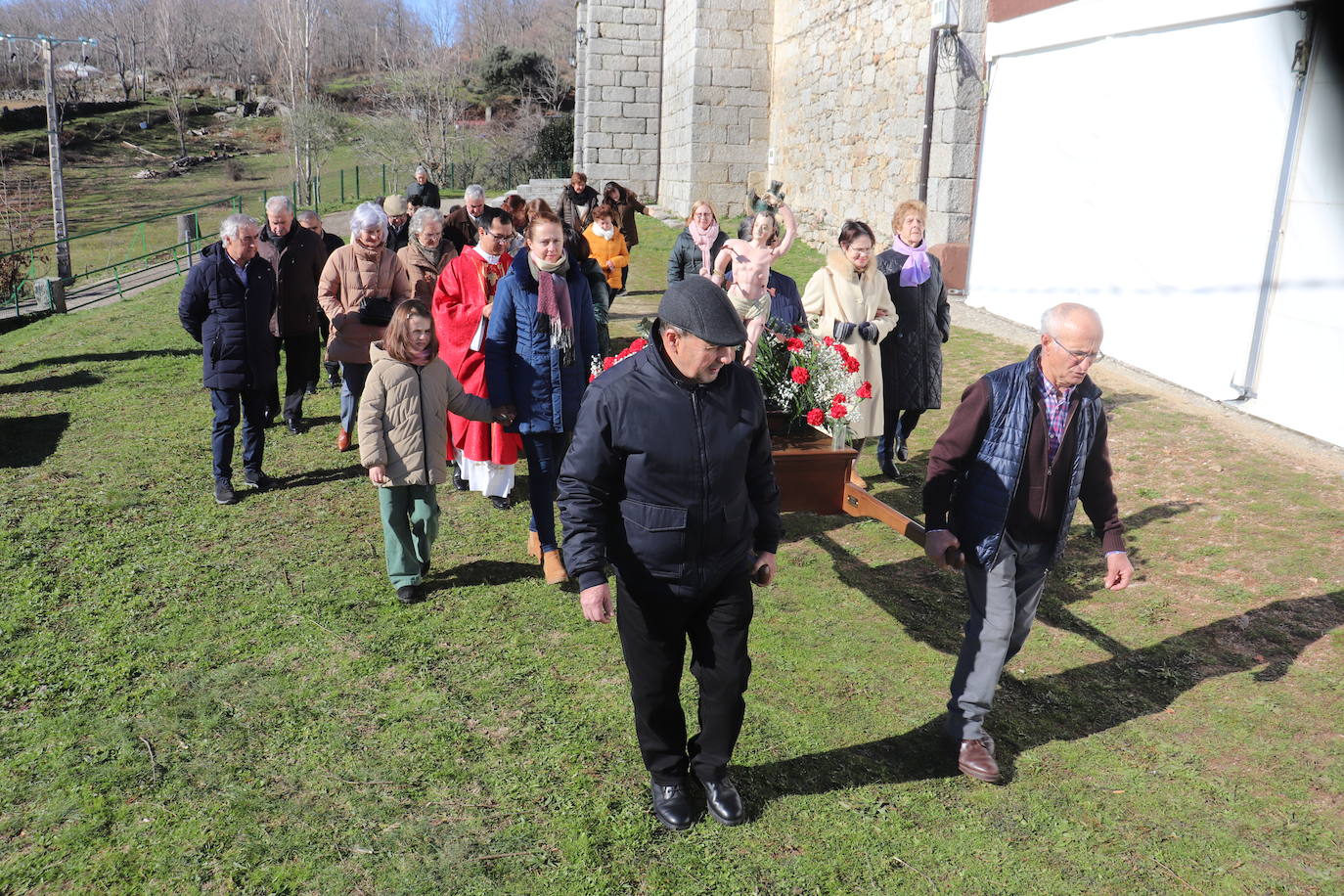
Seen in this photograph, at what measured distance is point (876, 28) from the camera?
55.4 ft

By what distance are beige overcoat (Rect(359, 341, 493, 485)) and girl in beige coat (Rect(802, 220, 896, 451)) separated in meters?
2.40

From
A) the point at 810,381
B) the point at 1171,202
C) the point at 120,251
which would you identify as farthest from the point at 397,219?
the point at 120,251

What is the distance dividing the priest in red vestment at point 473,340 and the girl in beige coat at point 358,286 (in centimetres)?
62

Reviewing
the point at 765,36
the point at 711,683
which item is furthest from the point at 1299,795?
the point at 765,36

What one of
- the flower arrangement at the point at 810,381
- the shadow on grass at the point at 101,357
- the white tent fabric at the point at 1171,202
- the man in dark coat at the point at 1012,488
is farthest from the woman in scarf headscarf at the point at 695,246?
the shadow on grass at the point at 101,357

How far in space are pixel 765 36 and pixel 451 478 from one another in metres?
19.2

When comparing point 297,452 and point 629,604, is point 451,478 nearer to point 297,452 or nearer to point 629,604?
point 297,452

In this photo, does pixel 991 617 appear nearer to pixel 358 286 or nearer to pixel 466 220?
pixel 358 286

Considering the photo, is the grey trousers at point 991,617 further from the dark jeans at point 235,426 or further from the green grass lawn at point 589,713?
the dark jeans at point 235,426

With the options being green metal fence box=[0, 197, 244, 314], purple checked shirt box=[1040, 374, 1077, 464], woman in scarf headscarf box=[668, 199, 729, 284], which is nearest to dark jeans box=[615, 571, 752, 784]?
purple checked shirt box=[1040, 374, 1077, 464]

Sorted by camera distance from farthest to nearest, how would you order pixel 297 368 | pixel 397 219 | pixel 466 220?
1. pixel 397 219
2. pixel 466 220
3. pixel 297 368

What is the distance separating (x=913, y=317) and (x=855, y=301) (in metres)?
0.60

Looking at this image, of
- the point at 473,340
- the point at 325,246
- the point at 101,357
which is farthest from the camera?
the point at 101,357

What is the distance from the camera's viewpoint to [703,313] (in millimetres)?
3152
